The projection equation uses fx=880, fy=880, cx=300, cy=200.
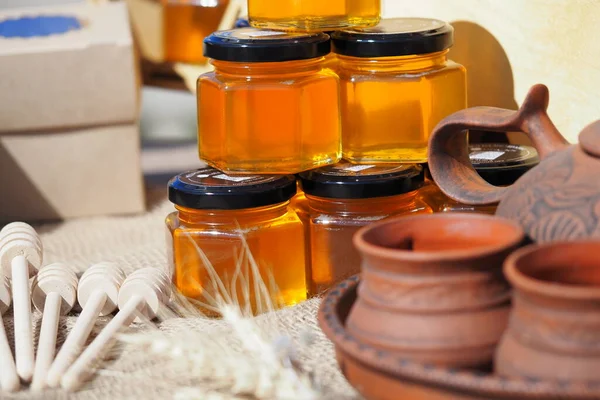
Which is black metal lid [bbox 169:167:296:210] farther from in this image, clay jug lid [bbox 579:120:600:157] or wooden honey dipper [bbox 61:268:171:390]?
clay jug lid [bbox 579:120:600:157]

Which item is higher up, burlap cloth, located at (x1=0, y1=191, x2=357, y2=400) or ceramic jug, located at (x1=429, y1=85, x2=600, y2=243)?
ceramic jug, located at (x1=429, y1=85, x2=600, y2=243)

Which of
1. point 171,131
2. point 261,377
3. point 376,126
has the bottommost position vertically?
point 171,131

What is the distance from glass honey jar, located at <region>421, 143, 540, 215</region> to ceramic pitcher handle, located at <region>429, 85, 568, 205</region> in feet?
0.28

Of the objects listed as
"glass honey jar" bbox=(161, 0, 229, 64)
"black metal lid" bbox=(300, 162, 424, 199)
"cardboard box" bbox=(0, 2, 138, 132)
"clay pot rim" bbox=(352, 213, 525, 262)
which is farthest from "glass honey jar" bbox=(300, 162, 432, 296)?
"glass honey jar" bbox=(161, 0, 229, 64)

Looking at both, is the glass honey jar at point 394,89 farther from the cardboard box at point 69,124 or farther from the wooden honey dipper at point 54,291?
the cardboard box at point 69,124

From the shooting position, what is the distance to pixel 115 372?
79cm

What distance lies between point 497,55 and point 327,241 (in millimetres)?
403

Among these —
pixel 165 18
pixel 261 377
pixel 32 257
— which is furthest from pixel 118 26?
pixel 261 377

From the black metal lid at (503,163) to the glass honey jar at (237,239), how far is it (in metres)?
0.21

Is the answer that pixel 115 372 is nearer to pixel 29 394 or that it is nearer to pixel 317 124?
pixel 29 394

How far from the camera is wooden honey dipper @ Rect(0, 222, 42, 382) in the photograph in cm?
86

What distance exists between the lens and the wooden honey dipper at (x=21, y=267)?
86 cm

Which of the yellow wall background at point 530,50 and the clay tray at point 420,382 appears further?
the yellow wall background at point 530,50

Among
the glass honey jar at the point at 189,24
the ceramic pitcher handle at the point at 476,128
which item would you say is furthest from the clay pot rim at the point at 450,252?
the glass honey jar at the point at 189,24
